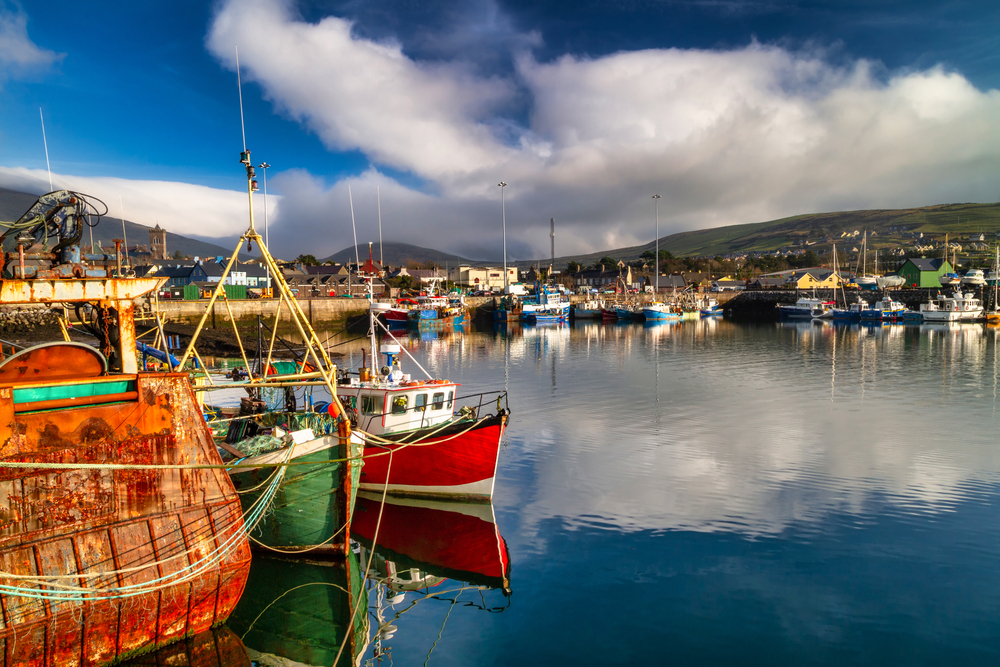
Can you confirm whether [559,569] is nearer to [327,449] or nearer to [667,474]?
[327,449]

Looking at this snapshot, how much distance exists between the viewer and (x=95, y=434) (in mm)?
7262

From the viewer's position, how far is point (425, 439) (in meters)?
13.4

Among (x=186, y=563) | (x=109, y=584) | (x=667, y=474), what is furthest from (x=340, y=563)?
(x=667, y=474)

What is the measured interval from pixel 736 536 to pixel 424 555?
646cm

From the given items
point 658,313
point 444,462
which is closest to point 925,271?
point 658,313

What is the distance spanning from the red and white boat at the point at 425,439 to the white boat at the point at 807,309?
278 ft

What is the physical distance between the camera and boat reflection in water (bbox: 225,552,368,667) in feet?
29.3

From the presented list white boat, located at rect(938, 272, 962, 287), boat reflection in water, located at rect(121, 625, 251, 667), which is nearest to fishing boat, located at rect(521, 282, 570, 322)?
white boat, located at rect(938, 272, 962, 287)

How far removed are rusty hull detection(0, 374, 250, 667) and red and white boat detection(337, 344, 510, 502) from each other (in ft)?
17.8

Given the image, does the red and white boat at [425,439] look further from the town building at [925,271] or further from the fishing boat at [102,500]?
the town building at [925,271]

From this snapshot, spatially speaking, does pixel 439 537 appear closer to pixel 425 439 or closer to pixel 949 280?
pixel 425 439

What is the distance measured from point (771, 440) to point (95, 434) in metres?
19.1

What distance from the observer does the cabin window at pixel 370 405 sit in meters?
14.0

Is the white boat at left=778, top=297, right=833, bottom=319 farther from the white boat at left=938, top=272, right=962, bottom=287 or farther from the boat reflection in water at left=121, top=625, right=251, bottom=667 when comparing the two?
the boat reflection in water at left=121, top=625, right=251, bottom=667
